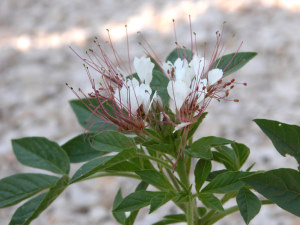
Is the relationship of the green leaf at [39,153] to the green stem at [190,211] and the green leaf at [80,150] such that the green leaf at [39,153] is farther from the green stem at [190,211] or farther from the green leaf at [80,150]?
the green stem at [190,211]

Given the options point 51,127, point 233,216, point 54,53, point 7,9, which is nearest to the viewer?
point 233,216

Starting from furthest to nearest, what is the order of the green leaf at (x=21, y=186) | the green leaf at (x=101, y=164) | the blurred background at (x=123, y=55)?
1. the blurred background at (x=123, y=55)
2. the green leaf at (x=21, y=186)
3. the green leaf at (x=101, y=164)

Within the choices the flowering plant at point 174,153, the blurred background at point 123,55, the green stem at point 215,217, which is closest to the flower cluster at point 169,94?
the flowering plant at point 174,153

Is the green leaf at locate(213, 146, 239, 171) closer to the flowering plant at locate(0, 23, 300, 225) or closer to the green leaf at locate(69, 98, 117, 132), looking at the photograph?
the flowering plant at locate(0, 23, 300, 225)

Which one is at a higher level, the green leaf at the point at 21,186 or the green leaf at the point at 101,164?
the green leaf at the point at 101,164

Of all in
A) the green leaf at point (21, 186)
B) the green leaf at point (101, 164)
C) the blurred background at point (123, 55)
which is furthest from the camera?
the blurred background at point (123, 55)

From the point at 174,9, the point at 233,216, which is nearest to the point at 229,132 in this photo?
the point at 233,216

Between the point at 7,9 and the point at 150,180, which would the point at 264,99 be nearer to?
the point at 150,180
